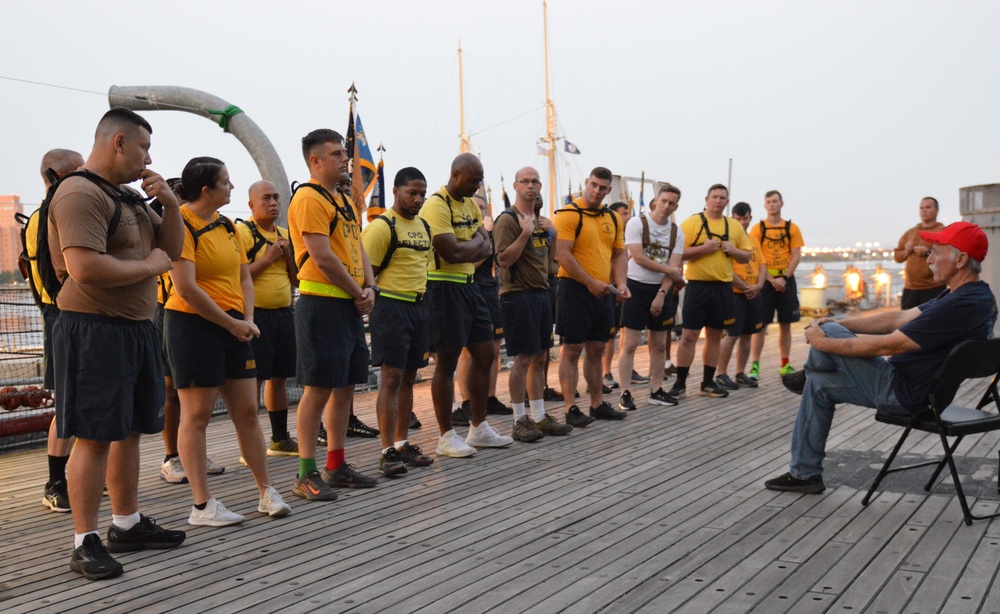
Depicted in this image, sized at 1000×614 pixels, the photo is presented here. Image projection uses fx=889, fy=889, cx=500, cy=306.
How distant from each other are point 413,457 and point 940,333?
3081 millimetres

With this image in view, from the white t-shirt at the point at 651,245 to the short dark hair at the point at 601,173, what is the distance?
122 cm

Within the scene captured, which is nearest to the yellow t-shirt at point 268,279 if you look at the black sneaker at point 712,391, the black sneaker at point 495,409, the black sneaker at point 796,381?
the black sneaker at point 495,409

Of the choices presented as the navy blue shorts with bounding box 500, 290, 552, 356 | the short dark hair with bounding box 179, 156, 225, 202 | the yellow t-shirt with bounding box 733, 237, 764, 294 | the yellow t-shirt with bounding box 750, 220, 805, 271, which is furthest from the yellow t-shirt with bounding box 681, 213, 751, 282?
the short dark hair with bounding box 179, 156, 225, 202

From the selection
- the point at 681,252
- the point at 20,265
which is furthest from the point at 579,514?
the point at 681,252

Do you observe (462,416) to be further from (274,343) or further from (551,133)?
(551,133)

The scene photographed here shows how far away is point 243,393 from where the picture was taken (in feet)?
14.5

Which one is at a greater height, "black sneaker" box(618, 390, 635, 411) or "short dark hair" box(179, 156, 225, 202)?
"short dark hair" box(179, 156, 225, 202)

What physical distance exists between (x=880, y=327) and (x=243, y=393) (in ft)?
10.9

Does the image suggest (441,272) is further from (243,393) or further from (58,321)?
(58,321)

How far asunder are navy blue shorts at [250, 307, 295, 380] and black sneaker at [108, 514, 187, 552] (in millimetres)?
1839

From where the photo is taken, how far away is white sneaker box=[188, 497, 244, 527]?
4.26 m

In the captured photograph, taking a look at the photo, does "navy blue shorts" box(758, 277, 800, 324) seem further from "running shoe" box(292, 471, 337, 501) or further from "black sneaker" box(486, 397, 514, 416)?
"running shoe" box(292, 471, 337, 501)

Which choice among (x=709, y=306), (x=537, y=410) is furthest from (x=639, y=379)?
(x=537, y=410)

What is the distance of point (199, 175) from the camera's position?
174 inches
